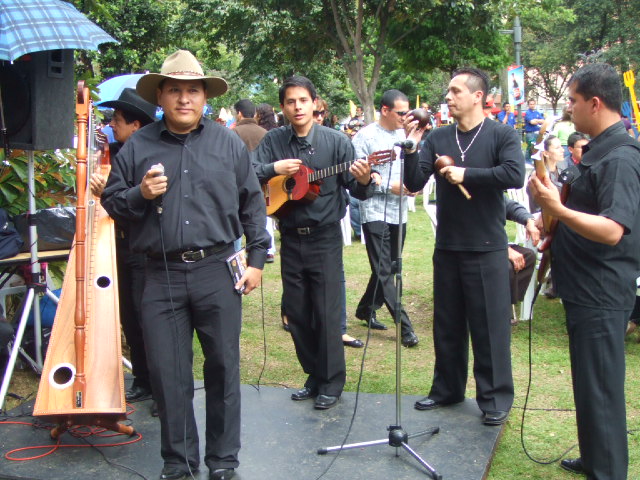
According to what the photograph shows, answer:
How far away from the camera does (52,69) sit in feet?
16.8

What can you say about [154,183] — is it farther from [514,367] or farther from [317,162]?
[514,367]

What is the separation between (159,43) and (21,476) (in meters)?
15.8

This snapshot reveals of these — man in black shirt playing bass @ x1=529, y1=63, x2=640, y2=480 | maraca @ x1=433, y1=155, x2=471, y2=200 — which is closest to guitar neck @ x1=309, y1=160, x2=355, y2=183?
maraca @ x1=433, y1=155, x2=471, y2=200

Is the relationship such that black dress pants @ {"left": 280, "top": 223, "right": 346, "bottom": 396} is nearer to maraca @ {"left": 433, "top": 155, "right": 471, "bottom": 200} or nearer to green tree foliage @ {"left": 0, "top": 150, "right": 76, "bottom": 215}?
maraca @ {"left": 433, "top": 155, "right": 471, "bottom": 200}

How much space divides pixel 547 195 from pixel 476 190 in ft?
4.09

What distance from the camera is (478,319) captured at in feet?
15.3

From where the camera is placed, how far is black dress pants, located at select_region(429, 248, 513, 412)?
4605mm

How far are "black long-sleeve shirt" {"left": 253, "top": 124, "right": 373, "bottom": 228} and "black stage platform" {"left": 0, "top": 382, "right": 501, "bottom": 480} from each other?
1282 mm

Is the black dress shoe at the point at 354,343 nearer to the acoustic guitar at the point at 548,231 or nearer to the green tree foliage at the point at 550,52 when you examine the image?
the acoustic guitar at the point at 548,231

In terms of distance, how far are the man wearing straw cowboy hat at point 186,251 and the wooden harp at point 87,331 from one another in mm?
503

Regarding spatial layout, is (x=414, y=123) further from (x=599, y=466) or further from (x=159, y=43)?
(x=159, y=43)

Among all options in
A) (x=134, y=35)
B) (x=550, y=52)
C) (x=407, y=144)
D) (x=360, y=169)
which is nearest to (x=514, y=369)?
(x=360, y=169)

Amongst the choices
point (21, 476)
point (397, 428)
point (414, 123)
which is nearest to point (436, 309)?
point (397, 428)

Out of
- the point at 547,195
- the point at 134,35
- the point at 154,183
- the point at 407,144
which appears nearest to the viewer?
the point at 547,195
